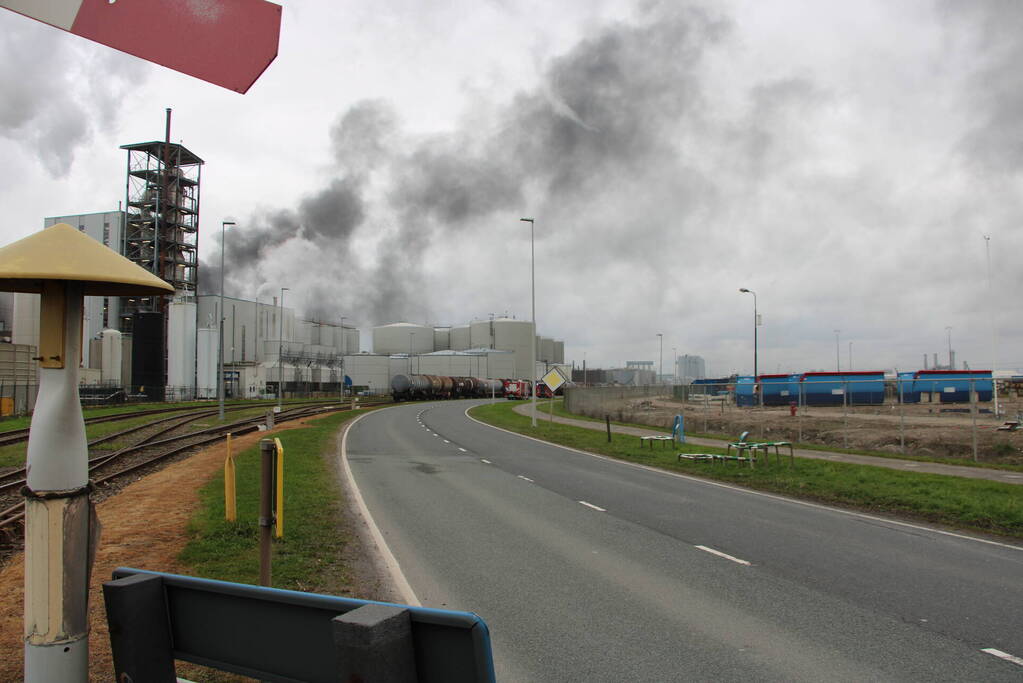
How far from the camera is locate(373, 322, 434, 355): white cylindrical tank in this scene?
124 meters

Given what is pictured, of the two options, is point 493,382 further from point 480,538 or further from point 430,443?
point 480,538

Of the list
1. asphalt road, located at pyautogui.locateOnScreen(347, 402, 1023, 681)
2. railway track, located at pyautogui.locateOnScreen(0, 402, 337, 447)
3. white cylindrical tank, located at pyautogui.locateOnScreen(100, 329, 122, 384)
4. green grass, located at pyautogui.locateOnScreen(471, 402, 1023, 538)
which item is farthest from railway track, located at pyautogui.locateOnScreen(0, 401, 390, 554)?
white cylindrical tank, located at pyautogui.locateOnScreen(100, 329, 122, 384)

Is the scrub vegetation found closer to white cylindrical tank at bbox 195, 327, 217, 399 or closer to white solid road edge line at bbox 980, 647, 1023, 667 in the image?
white solid road edge line at bbox 980, 647, 1023, 667

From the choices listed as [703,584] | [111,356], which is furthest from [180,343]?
[703,584]

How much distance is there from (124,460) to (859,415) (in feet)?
→ 105

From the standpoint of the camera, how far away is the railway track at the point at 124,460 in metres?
10.4

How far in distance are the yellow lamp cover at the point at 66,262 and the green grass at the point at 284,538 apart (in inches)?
180

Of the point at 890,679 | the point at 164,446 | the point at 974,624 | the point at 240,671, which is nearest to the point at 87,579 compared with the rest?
the point at 240,671

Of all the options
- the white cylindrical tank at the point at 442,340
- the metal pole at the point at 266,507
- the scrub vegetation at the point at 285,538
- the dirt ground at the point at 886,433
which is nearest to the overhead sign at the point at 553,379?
the dirt ground at the point at 886,433

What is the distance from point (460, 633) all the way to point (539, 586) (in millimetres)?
5196

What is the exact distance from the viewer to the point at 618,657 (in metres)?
5.24

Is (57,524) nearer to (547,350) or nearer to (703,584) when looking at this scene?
(703,584)

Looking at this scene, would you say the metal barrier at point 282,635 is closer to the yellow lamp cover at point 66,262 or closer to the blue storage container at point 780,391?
the yellow lamp cover at point 66,262

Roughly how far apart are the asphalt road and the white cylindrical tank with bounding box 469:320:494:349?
10700cm
